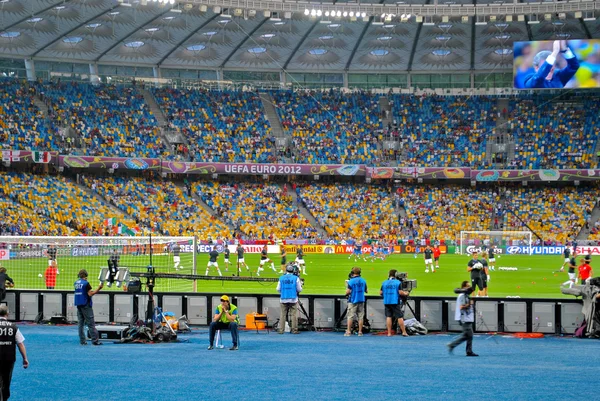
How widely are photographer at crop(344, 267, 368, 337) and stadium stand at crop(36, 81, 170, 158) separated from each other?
50.5 metres

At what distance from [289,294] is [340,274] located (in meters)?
22.6

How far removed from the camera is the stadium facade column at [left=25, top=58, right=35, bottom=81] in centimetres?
7362

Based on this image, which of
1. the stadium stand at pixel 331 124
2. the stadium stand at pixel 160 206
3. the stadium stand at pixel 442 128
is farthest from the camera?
the stadium stand at pixel 331 124

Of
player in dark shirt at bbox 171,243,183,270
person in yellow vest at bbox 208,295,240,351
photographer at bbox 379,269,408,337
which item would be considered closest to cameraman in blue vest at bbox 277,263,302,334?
photographer at bbox 379,269,408,337

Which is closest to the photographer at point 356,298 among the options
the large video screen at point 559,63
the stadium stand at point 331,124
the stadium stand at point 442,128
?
the large video screen at point 559,63

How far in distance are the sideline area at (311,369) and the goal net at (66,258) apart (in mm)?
8022

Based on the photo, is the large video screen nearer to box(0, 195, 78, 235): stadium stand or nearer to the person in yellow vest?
box(0, 195, 78, 235): stadium stand

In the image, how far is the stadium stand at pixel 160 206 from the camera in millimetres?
66250

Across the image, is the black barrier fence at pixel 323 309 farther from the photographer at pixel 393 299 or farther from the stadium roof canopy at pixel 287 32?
the stadium roof canopy at pixel 287 32

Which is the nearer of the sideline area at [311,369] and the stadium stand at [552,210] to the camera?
the sideline area at [311,369]

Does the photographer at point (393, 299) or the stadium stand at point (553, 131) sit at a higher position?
the stadium stand at point (553, 131)

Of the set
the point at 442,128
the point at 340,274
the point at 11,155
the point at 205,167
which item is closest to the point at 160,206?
the point at 205,167

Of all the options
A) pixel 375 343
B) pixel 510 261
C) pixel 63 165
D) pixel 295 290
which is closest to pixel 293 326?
pixel 295 290

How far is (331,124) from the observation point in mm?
79438
